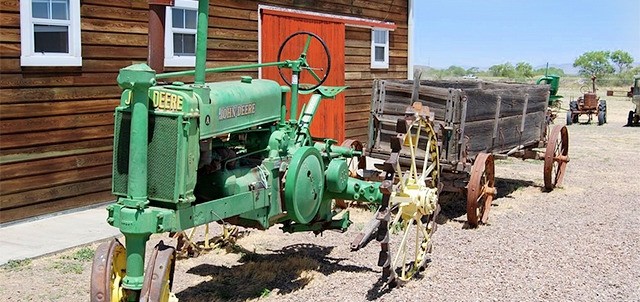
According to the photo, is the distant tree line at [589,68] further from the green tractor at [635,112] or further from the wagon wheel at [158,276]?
the wagon wheel at [158,276]

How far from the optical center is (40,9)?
24.1 ft

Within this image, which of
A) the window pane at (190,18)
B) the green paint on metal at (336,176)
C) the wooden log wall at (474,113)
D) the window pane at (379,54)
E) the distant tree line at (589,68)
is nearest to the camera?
the green paint on metal at (336,176)

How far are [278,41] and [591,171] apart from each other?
6005 mm

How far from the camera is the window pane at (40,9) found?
7.29m

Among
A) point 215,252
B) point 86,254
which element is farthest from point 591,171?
point 86,254

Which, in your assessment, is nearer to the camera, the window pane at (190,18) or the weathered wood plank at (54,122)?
the weathered wood plank at (54,122)

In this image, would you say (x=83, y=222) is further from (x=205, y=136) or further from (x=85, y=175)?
(x=205, y=136)

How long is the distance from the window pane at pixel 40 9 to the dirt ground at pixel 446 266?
2.57 m

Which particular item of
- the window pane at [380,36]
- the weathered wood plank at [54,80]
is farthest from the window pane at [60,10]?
the window pane at [380,36]

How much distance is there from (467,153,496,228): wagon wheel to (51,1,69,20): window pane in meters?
4.73

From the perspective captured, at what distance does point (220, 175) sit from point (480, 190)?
383cm

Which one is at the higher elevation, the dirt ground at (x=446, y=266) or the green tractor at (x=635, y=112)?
A: the green tractor at (x=635, y=112)

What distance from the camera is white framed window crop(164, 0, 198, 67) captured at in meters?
8.84

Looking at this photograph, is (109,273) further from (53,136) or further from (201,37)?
(53,136)
